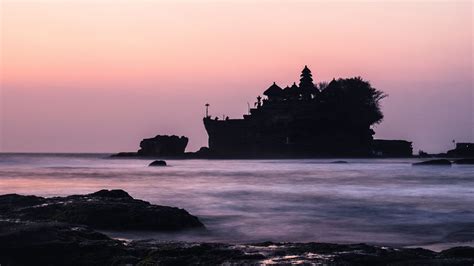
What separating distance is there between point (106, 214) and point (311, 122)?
269 feet

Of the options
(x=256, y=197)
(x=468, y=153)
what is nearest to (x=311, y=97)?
(x=468, y=153)

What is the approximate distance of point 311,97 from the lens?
316 ft

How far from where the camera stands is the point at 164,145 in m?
111

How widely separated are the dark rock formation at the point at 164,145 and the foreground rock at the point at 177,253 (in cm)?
10217

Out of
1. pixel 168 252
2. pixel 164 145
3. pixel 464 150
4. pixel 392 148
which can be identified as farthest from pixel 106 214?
pixel 164 145

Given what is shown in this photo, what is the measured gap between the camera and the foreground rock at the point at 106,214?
10.8 metres

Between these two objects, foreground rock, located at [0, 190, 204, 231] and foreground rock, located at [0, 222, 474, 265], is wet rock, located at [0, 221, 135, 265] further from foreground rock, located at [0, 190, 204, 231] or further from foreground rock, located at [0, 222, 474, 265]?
foreground rock, located at [0, 190, 204, 231]

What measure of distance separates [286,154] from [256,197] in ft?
238

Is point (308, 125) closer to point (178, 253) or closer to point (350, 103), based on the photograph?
point (350, 103)

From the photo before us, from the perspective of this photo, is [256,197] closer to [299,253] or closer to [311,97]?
[299,253]

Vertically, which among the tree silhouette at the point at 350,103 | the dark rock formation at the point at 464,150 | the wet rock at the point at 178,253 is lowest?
the wet rock at the point at 178,253

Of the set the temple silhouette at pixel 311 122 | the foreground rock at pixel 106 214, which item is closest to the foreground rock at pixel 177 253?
the foreground rock at pixel 106 214

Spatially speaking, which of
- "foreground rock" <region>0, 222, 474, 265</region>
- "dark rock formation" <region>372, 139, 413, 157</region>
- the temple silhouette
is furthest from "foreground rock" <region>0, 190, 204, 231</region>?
"dark rock formation" <region>372, 139, 413, 157</region>

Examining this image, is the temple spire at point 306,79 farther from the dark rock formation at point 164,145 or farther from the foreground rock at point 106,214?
the foreground rock at point 106,214
